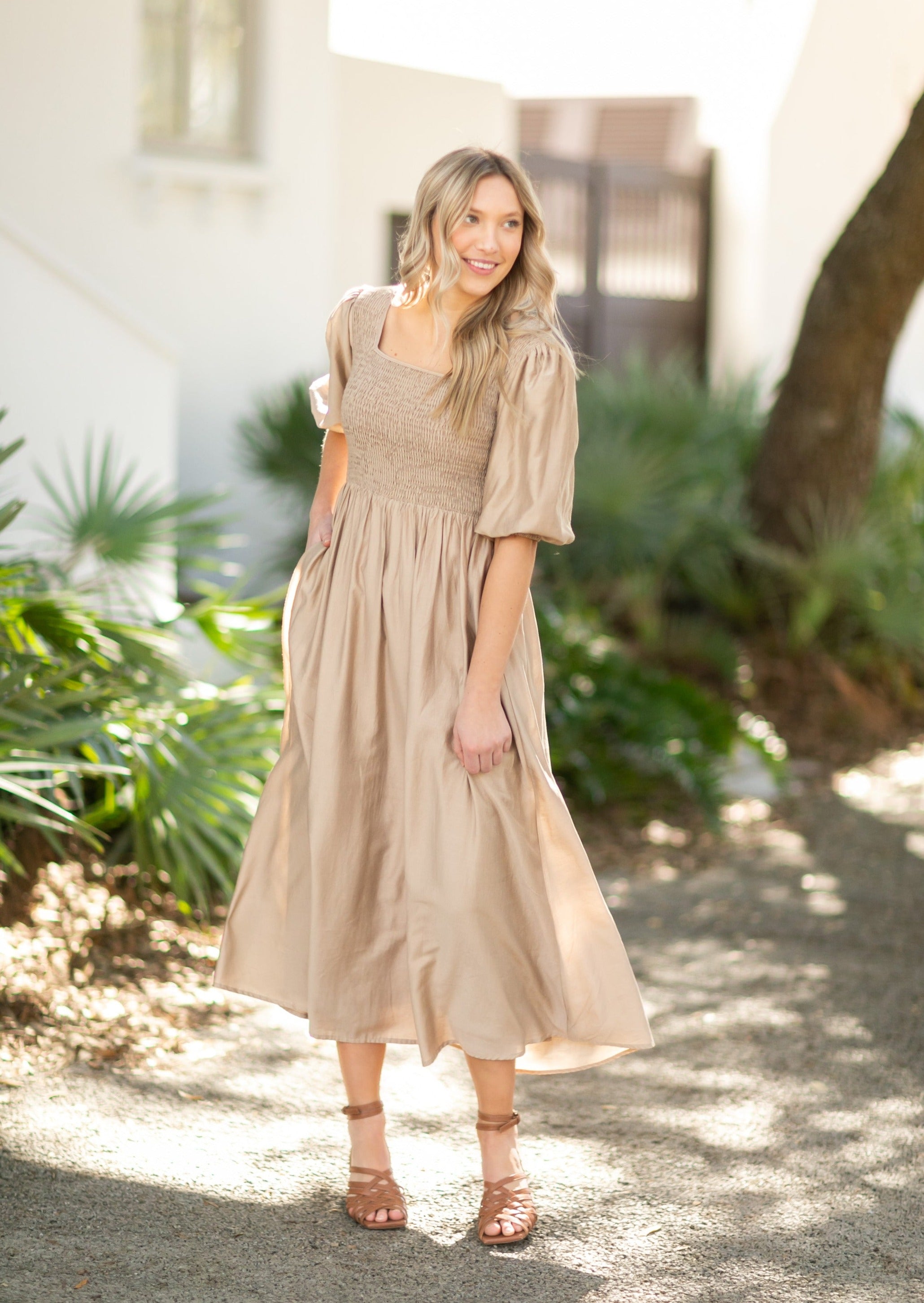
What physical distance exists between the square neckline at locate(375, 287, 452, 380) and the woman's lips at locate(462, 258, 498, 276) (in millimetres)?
173

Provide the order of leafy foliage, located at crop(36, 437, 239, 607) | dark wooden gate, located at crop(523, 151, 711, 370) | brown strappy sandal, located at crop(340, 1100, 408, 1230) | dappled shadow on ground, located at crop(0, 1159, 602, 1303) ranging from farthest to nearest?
dark wooden gate, located at crop(523, 151, 711, 370), leafy foliage, located at crop(36, 437, 239, 607), brown strappy sandal, located at crop(340, 1100, 408, 1230), dappled shadow on ground, located at crop(0, 1159, 602, 1303)

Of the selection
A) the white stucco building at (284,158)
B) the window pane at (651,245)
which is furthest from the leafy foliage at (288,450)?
the window pane at (651,245)

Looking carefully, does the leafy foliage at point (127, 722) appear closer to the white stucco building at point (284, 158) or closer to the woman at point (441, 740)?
the white stucco building at point (284, 158)

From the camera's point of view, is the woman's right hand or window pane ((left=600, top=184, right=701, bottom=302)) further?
window pane ((left=600, top=184, right=701, bottom=302))

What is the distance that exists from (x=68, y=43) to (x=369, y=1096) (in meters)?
5.75

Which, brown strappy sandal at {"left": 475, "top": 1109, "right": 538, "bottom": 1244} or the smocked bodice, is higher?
the smocked bodice

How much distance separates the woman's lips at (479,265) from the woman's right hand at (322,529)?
54 cm

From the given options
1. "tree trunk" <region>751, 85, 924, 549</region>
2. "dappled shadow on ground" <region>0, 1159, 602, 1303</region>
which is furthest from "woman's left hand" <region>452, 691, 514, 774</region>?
"tree trunk" <region>751, 85, 924, 549</region>

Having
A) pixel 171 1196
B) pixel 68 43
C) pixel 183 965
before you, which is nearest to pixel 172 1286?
pixel 171 1196

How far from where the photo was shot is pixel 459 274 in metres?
2.34

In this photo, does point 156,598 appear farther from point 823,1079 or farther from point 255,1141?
point 823,1079

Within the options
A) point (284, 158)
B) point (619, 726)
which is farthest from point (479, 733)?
point (284, 158)

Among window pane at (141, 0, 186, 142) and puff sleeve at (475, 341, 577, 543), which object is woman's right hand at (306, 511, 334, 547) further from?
window pane at (141, 0, 186, 142)

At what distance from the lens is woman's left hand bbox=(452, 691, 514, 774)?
2.33 meters
